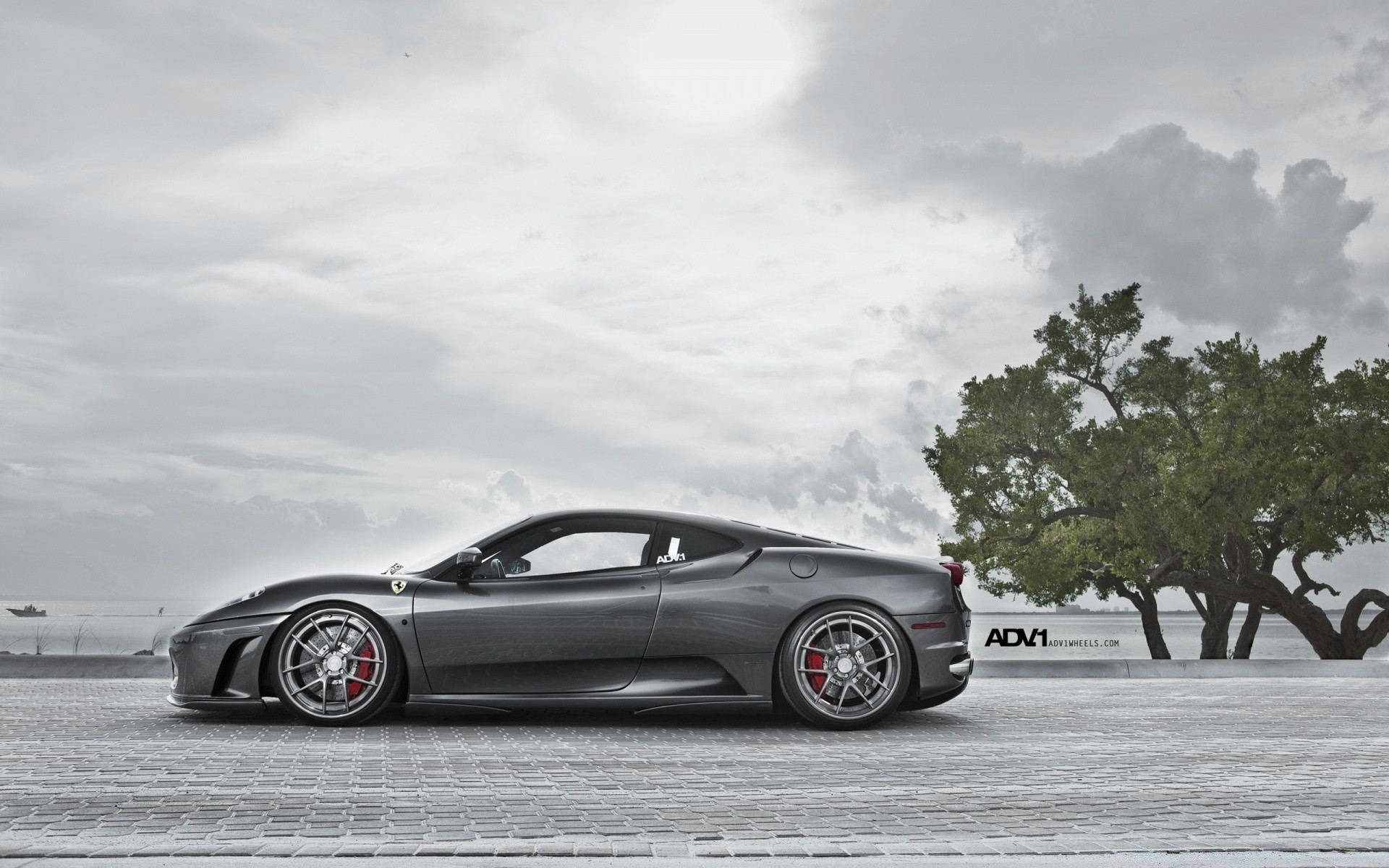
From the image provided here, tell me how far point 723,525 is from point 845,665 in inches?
43.5

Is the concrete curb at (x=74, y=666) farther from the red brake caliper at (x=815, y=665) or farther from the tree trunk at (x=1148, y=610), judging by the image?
the tree trunk at (x=1148, y=610)

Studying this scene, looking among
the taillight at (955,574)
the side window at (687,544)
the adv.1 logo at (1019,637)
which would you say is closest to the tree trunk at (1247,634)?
the adv.1 logo at (1019,637)

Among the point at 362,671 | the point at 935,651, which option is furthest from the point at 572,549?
the point at 935,651

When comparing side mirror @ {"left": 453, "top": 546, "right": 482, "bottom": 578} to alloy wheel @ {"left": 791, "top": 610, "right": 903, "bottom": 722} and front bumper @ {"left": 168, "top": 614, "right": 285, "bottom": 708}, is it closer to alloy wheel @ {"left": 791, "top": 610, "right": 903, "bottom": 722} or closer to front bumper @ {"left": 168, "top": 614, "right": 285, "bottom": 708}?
front bumper @ {"left": 168, "top": 614, "right": 285, "bottom": 708}

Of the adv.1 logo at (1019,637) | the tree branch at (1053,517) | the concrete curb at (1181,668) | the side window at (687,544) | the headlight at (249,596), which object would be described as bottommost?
the adv.1 logo at (1019,637)

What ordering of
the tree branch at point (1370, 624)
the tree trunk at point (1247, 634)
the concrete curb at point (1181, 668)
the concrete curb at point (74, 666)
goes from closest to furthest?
the concrete curb at point (74, 666)
the concrete curb at point (1181, 668)
the tree branch at point (1370, 624)
the tree trunk at point (1247, 634)

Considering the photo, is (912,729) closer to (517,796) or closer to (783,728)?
(783,728)

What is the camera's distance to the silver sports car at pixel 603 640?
6.83m

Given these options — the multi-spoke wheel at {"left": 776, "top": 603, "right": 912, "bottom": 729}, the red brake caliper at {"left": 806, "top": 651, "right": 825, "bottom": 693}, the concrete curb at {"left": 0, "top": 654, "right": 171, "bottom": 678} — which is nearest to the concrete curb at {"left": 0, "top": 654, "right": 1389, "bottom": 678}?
the concrete curb at {"left": 0, "top": 654, "right": 171, "bottom": 678}

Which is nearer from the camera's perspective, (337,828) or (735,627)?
(337,828)

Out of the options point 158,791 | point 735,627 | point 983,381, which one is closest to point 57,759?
point 158,791

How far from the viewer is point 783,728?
707cm

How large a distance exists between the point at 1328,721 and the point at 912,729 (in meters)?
2.86

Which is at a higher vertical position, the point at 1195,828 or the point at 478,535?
the point at 478,535
